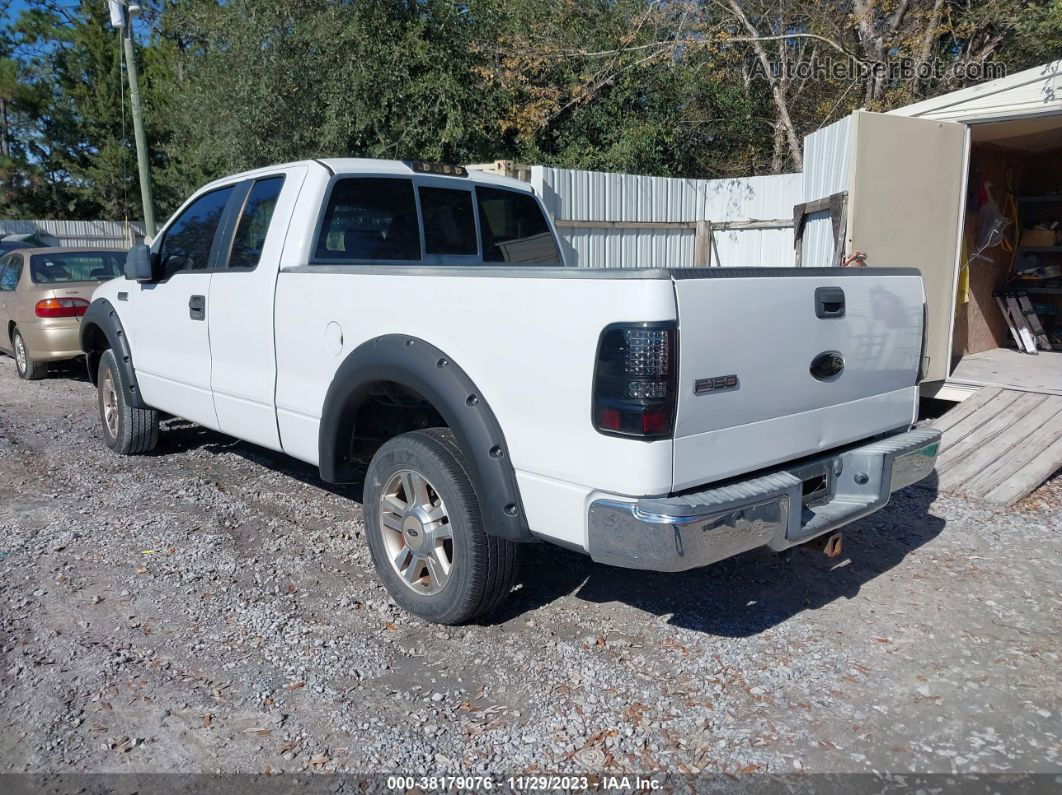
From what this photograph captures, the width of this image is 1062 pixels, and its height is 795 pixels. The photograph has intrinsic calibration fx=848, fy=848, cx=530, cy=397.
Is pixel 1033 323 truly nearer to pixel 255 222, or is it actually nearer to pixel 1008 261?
pixel 1008 261

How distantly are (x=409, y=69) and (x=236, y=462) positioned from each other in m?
9.81

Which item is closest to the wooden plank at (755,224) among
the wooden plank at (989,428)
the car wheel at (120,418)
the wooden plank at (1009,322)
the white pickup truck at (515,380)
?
the wooden plank at (1009,322)

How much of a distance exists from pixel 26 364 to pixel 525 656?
8963mm

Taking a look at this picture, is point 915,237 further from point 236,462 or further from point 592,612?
point 236,462

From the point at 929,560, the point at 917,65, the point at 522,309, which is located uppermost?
the point at 917,65

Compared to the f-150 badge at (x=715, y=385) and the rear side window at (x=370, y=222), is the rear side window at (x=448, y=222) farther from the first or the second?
the f-150 badge at (x=715, y=385)

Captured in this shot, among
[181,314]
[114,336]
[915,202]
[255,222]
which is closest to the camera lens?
[255,222]

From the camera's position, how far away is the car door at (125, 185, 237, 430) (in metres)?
5.13

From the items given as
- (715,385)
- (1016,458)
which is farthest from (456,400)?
(1016,458)

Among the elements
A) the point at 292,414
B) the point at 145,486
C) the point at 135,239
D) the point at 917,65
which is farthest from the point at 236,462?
the point at 135,239

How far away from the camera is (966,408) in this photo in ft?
22.6

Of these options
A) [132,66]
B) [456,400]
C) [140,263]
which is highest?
[132,66]

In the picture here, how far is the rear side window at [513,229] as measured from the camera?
524 centimetres

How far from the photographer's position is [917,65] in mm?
12922
